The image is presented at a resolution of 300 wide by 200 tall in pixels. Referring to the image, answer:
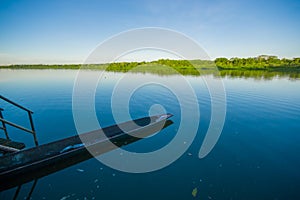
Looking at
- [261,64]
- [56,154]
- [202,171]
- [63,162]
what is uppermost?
[261,64]

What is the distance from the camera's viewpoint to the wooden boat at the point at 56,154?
4.61 meters

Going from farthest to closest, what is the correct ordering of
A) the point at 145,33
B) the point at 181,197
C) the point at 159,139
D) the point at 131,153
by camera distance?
1. the point at 145,33
2. the point at 159,139
3. the point at 131,153
4. the point at 181,197

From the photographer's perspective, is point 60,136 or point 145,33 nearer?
point 60,136

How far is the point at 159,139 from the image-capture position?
7.62m

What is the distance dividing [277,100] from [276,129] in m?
8.26

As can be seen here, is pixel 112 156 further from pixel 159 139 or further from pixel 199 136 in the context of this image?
pixel 199 136

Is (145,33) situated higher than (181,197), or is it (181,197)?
(145,33)

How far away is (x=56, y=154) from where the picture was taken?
17.5ft

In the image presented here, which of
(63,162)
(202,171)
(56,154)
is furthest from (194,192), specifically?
(56,154)

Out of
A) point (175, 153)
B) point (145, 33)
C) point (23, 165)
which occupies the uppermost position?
point (145, 33)

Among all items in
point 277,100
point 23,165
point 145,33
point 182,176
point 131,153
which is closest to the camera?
point 23,165

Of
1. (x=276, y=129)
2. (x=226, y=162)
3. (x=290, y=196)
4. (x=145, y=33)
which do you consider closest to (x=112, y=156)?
(x=226, y=162)

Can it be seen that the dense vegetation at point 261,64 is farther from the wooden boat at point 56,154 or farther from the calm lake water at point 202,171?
the wooden boat at point 56,154

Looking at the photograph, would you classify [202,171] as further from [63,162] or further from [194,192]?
[63,162]
